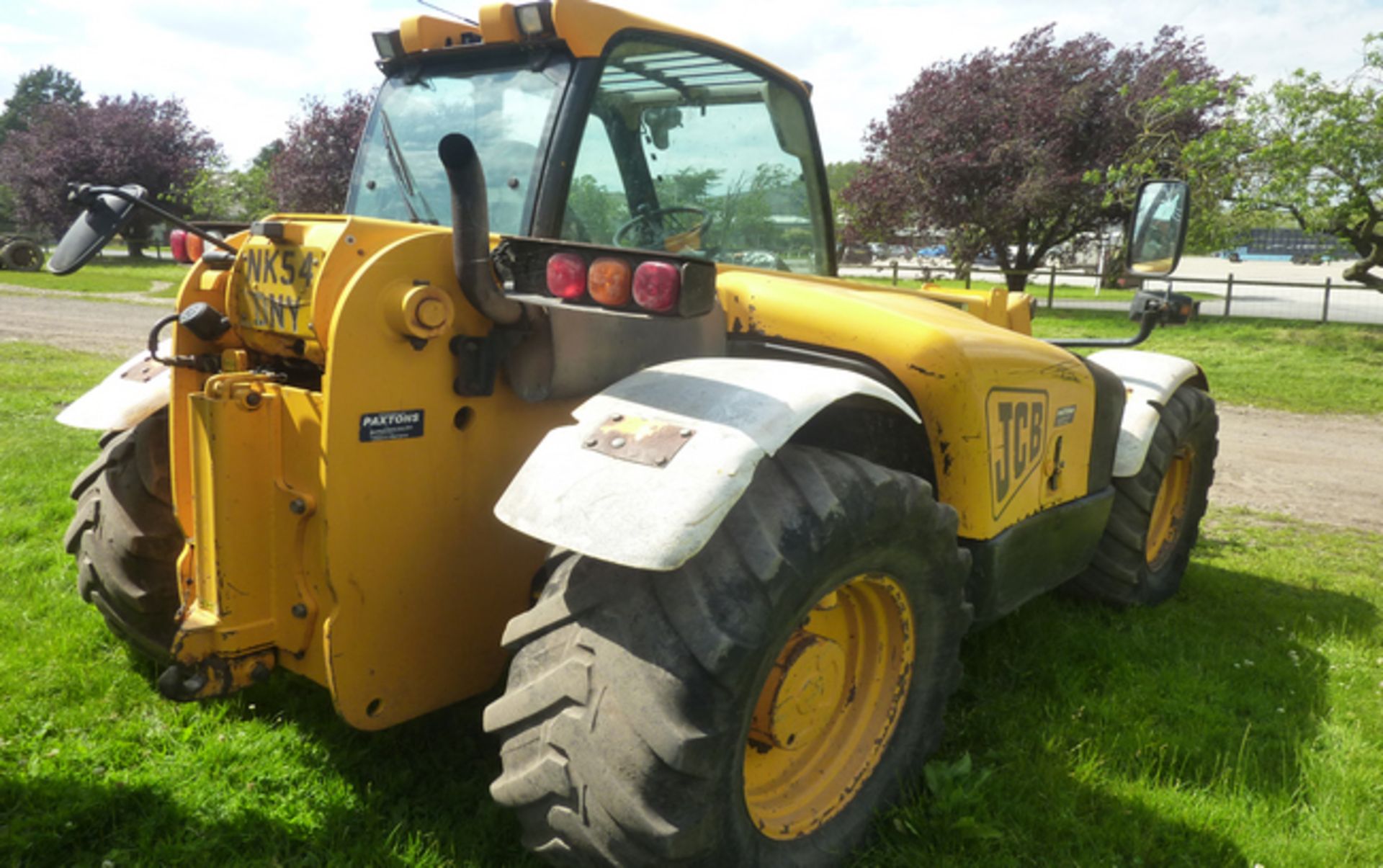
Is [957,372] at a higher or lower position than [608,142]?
lower

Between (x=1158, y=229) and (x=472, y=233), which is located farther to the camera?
(x=1158, y=229)

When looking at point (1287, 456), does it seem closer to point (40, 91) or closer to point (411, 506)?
point (411, 506)

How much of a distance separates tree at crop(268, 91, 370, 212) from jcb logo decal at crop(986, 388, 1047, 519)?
23297 mm

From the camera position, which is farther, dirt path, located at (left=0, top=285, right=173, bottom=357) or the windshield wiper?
dirt path, located at (left=0, top=285, right=173, bottom=357)

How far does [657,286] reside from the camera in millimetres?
2016

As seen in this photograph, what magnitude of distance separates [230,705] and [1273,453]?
862 cm

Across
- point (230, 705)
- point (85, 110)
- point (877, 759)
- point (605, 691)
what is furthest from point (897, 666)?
point (85, 110)

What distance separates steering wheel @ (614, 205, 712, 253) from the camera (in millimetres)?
3035

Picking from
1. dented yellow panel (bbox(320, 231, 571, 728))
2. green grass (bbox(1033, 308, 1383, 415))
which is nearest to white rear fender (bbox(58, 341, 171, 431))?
dented yellow panel (bbox(320, 231, 571, 728))

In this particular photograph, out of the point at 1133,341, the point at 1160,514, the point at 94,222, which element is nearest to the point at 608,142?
the point at 94,222

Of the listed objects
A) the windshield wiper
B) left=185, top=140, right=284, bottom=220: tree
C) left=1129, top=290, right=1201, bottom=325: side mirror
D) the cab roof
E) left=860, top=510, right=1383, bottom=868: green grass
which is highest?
left=185, top=140, right=284, bottom=220: tree

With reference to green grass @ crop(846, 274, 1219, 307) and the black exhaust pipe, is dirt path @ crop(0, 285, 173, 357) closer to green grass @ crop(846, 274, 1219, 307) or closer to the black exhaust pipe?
the black exhaust pipe

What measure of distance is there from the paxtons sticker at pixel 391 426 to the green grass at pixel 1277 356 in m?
11.8

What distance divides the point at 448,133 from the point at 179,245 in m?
0.85
